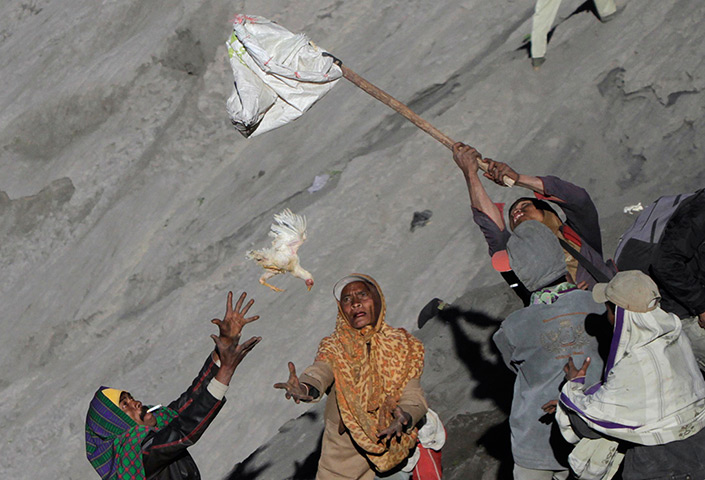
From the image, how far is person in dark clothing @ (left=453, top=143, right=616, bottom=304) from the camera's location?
434 centimetres

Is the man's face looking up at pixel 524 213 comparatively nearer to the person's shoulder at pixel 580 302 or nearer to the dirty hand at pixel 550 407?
the person's shoulder at pixel 580 302

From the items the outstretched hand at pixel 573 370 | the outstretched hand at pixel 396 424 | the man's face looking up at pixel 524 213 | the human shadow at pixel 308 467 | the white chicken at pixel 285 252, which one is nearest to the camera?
the outstretched hand at pixel 573 370

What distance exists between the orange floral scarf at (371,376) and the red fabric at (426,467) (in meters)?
0.21

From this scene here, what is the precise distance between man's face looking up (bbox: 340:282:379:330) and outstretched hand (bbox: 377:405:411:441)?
50 cm

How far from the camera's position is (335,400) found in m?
4.48

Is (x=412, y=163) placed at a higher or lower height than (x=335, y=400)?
lower

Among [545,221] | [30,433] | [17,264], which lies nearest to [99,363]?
[30,433]

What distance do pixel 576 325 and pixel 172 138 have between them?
7754 mm

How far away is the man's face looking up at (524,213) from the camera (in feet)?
14.6

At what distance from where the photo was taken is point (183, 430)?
12.7 feet

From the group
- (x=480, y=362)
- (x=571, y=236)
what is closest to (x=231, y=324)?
(x=571, y=236)

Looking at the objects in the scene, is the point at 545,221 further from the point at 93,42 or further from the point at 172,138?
the point at 93,42

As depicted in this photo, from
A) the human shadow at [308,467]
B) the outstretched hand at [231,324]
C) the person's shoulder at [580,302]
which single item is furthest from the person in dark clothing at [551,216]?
the human shadow at [308,467]

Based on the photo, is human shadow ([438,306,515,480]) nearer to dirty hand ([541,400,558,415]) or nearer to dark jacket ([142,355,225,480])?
dirty hand ([541,400,558,415])
